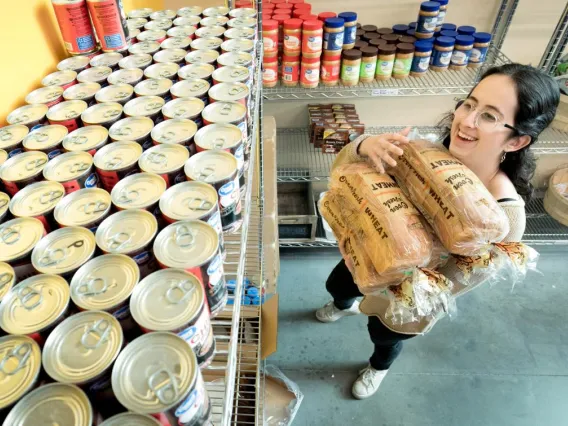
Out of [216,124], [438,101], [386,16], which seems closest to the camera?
[216,124]

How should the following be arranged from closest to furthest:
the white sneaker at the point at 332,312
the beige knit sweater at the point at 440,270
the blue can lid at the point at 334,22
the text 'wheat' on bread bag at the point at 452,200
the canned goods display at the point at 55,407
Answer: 1. the canned goods display at the point at 55,407
2. the text 'wheat' on bread bag at the point at 452,200
3. the beige knit sweater at the point at 440,270
4. the blue can lid at the point at 334,22
5. the white sneaker at the point at 332,312

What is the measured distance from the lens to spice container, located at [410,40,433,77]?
66.1 inches

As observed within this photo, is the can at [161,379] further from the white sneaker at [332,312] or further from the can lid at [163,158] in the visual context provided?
the white sneaker at [332,312]

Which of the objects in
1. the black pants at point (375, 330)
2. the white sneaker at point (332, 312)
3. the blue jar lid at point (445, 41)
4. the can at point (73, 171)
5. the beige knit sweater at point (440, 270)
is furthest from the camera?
the white sneaker at point (332, 312)

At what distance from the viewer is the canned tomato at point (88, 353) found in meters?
0.44

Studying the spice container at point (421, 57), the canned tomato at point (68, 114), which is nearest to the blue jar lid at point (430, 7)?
the spice container at point (421, 57)

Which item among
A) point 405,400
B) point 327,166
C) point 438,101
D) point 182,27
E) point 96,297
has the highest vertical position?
point 182,27

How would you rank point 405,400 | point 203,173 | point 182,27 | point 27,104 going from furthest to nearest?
point 405,400 < point 182,27 < point 27,104 < point 203,173

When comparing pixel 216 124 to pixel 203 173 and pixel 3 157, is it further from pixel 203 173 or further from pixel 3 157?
pixel 3 157

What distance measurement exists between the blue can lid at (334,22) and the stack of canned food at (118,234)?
0.66m

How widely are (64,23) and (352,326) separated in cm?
171

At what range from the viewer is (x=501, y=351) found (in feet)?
5.78

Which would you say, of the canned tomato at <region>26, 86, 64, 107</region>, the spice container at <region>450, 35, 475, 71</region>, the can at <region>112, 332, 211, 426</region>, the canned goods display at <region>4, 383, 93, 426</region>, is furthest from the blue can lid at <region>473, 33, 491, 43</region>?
the canned goods display at <region>4, 383, 93, 426</region>

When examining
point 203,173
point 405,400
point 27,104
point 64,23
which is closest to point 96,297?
point 203,173
